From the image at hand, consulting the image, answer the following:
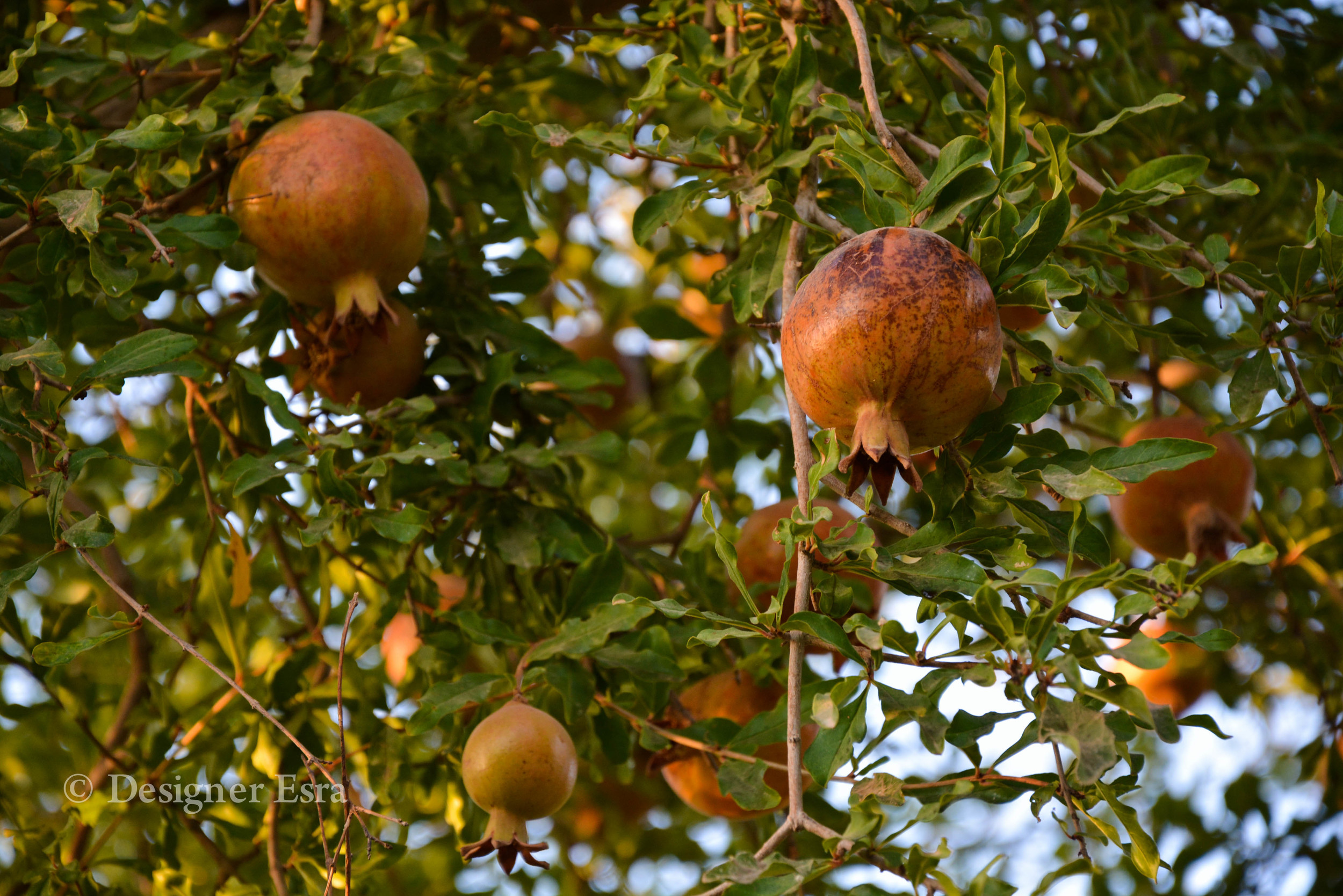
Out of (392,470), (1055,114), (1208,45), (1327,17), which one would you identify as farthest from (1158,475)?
(392,470)

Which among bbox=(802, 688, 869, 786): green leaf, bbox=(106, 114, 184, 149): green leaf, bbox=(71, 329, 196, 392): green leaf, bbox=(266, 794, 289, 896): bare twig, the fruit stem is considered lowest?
bbox=(266, 794, 289, 896): bare twig

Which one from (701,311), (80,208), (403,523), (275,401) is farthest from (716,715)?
(701,311)

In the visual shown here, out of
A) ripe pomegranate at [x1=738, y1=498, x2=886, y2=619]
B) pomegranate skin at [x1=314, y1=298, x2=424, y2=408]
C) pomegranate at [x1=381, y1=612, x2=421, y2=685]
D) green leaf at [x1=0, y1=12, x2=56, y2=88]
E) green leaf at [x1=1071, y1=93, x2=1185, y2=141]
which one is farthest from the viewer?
pomegranate at [x1=381, y1=612, x2=421, y2=685]

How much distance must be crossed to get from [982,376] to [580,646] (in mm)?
716

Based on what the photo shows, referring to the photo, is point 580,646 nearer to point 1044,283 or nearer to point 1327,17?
point 1044,283

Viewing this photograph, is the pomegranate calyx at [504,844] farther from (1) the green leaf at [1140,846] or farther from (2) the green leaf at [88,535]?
(1) the green leaf at [1140,846]

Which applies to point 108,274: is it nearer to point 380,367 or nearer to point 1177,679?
point 380,367

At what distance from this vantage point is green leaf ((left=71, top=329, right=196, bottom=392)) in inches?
55.4

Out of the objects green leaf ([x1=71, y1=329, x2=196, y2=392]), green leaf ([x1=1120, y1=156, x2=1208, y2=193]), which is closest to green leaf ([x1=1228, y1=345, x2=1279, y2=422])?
green leaf ([x1=1120, y1=156, x2=1208, y2=193])

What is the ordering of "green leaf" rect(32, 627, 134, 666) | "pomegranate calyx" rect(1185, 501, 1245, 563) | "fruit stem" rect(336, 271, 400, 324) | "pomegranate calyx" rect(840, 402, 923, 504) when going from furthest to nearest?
"pomegranate calyx" rect(1185, 501, 1245, 563) → "fruit stem" rect(336, 271, 400, 324) → "green leaf" rect(32, 627, 134, 666) → "pomegranate calyx" rect(840, 402, 923, 504)

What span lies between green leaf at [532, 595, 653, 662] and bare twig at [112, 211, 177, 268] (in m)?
0.71

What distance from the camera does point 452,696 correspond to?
1603 millimetres

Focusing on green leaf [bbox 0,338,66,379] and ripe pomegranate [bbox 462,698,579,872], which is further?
ripe pomegranate [bbox 462,698,579,872]

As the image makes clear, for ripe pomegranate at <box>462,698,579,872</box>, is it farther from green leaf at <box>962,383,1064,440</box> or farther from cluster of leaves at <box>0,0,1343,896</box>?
green leaf at <box>962,383,1064,440</box>
